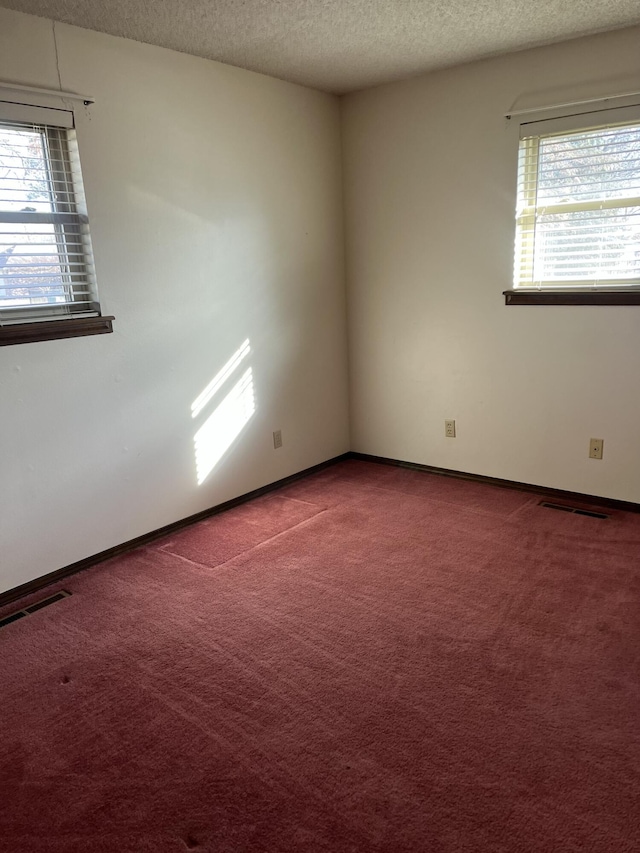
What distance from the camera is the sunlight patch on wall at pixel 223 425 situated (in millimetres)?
3420

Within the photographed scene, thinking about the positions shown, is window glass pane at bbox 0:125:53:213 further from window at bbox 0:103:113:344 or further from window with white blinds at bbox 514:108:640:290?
window with white blinds at bbox 514:108:640:290

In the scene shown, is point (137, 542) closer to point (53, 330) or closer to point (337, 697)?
point (53, 330)

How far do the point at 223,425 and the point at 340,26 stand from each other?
2046 mm

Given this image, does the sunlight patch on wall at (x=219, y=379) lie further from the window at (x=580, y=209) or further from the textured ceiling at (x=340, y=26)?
the window at (x=580, y=209)

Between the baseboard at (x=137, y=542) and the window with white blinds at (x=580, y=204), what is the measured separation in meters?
1.93

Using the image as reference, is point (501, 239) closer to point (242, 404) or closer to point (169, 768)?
point (242, 404)

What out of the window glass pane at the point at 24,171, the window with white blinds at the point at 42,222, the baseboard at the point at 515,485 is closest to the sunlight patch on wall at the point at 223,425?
the window with white blinds at the point at 42,222

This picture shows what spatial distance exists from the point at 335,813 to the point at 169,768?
498 mm

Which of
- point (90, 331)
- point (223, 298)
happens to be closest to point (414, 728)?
point (90, 331)

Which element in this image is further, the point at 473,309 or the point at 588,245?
the point at 473,309

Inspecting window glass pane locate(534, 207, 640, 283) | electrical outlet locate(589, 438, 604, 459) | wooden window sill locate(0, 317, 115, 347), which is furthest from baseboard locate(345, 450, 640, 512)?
wooden window sill locate(0, 317, 115, 347)

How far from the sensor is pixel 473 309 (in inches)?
145

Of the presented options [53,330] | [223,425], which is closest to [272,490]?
[223,425]

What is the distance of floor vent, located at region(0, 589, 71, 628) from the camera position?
100 inches
